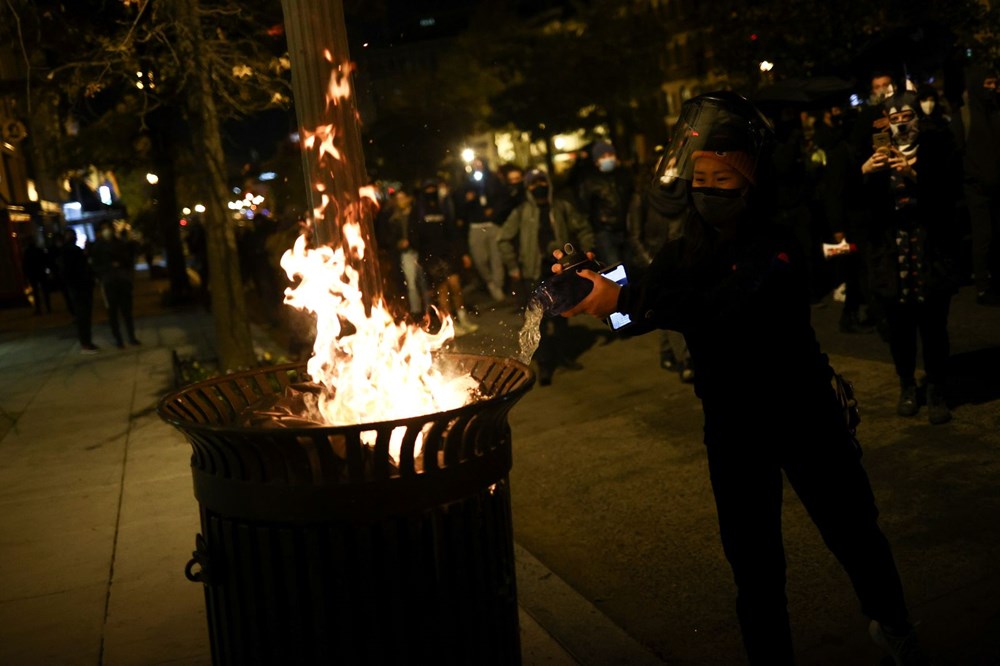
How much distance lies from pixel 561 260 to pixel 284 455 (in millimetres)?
1037

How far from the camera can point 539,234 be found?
9859 millimetres

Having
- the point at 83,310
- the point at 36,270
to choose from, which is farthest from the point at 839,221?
the point at 36,270

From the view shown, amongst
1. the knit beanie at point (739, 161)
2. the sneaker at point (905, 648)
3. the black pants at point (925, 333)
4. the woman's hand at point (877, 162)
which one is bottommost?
the sneaker at point (905, 648)

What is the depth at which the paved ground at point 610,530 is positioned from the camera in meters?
3.96

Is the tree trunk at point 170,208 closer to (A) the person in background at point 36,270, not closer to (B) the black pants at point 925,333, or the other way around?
(A) the person in background at point 36,270

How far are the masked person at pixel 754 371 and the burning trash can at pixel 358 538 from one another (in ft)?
2.07

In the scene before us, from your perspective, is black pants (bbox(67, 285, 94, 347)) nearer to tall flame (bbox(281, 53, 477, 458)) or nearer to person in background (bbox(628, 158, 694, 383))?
person in background (bbox(628, 158, 694, 383))

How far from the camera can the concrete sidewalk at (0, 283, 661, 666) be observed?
408 cm

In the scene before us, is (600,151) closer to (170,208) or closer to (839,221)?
(839,221)

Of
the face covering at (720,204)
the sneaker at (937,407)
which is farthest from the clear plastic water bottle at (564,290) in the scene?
the sneaker at (937,407)

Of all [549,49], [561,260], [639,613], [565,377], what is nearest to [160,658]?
[639,613]

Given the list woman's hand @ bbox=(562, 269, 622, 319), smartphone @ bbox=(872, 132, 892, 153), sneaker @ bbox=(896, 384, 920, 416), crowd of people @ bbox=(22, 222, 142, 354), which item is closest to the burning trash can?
woman's hand @ bbox=(562, 269, 622, 319)

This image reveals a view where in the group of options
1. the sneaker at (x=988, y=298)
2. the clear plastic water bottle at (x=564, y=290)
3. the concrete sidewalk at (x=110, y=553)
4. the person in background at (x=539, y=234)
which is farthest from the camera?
the person in background at (x=539, y=234)

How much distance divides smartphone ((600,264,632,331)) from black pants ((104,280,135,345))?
13.1m
